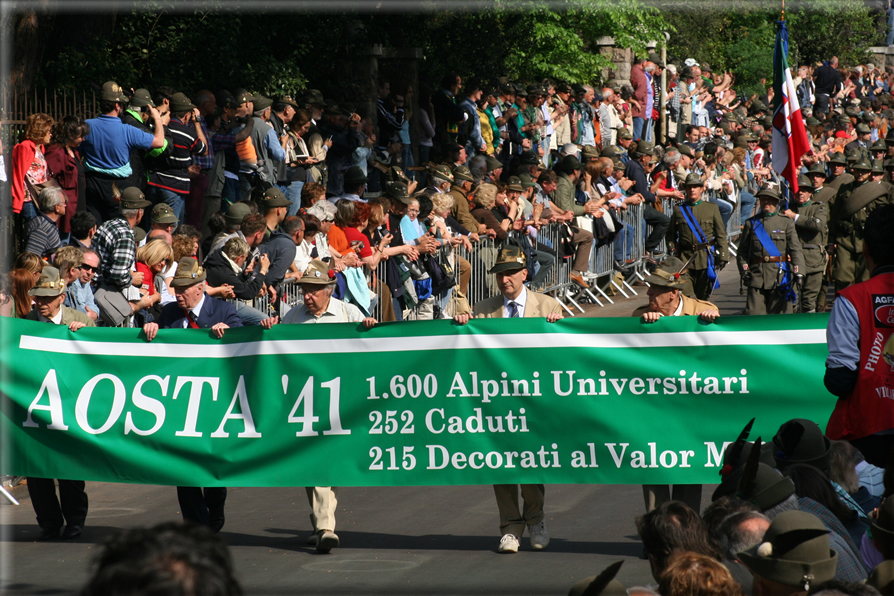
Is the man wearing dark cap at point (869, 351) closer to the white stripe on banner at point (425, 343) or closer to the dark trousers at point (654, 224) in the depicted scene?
the white stripe on banner at point (425, 343)

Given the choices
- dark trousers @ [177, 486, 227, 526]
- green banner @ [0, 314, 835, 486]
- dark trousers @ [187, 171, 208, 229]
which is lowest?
dark trousers @ [177, 486, 227, 526]

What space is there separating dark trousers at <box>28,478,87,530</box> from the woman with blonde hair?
15.1ft

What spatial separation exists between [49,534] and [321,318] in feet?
8.17

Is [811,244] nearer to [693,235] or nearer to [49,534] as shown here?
[693,235]

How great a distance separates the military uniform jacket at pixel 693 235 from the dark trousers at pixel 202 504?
899 cm

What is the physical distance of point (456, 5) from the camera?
23703 millimetres

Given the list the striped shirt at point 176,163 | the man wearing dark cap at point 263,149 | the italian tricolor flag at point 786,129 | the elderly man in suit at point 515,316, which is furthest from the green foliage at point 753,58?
the elderly man in suit at point 515,316

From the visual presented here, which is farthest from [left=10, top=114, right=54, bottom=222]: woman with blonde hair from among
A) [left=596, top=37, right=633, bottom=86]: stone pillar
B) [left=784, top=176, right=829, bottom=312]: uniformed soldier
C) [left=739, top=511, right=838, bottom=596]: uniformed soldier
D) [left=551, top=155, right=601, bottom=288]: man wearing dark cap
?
[left=596, top=37, right=633, bottom=86]: stone pillar

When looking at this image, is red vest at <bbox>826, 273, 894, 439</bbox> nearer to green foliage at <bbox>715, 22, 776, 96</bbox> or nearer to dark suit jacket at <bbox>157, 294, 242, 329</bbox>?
dark suit jacket at <bbox>157, 294, 242, 329</bbox>

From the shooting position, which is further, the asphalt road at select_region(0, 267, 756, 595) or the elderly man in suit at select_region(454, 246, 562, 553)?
the elderly man in suit at select_region(454, 246, 562, 553)

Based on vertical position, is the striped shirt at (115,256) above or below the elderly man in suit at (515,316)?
above

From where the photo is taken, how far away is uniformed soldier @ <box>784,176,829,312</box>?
1532 centimetres

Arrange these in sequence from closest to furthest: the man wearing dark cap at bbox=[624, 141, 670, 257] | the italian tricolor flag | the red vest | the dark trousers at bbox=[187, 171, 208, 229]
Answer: the red vest, the italian tricolor flag, the dark trousers at bbox=[187, 171, 208, 229], the man wearing dark cap at bbox=[624, 141, 670, 257]

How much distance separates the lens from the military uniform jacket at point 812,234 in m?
15.3
